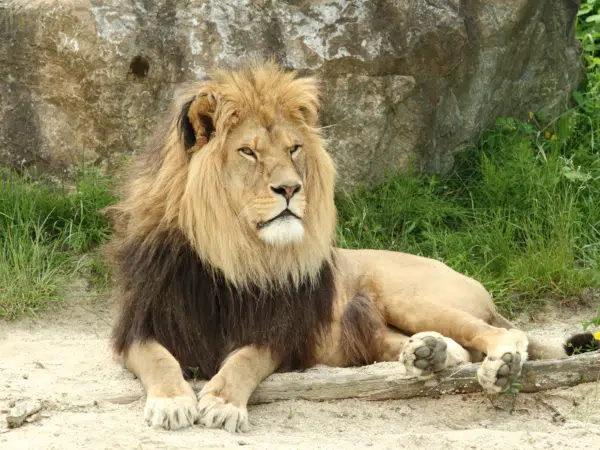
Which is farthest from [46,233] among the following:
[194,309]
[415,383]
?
[415,383]

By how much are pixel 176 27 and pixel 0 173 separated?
4.13 feet

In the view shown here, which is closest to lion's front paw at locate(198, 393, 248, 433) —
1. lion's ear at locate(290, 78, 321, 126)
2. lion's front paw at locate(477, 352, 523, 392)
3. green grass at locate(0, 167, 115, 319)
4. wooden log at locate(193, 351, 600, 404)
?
wooden log at locate(193, 351, 600, 404)

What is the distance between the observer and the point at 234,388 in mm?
3750

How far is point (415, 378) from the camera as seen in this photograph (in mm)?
3975

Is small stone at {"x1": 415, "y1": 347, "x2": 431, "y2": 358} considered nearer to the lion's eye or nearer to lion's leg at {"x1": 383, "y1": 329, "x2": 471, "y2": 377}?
lion's leg at {"x1": 383, "y1": 329, "x2": 471, "y2": 377}

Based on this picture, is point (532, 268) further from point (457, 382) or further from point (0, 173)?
point (0, 173)

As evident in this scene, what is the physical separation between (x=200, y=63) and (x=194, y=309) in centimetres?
211

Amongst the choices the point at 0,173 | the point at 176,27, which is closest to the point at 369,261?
the point at 176,27

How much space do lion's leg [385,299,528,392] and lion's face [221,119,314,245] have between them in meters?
0.65

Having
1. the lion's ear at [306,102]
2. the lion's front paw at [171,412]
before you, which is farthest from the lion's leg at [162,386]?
the lion's ear at [306,102]

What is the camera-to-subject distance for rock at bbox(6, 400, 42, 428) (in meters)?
3.45

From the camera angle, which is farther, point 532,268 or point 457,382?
point 532,268

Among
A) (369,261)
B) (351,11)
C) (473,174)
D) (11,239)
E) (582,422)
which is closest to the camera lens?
(582,422)

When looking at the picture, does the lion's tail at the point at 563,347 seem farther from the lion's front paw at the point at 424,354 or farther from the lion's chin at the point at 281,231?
the lion's chin at the point at 281,231
